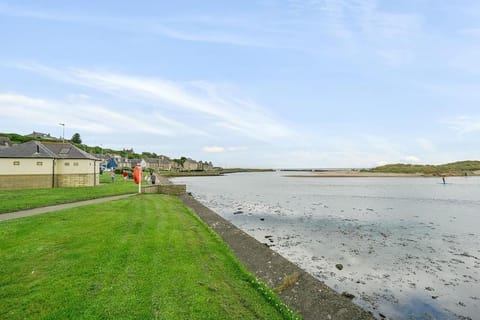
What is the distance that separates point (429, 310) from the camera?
9188 mm

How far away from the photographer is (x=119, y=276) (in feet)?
25.1

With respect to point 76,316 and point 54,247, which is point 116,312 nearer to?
point 76,316

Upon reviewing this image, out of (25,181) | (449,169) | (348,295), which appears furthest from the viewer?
(449,169)

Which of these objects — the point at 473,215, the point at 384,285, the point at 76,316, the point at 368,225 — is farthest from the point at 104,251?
the point at 473,215

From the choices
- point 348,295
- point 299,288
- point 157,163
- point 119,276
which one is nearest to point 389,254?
point 348,295

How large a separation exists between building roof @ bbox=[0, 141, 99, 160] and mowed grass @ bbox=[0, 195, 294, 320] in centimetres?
2053

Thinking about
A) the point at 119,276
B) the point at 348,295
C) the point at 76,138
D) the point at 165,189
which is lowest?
the point at 348,295

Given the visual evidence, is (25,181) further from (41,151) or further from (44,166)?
(41,151)

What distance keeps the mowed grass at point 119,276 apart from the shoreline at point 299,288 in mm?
1047

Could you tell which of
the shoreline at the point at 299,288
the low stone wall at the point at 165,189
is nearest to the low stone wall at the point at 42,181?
the low stone wall at the point at 165,189

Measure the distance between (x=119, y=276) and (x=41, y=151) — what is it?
30323mm

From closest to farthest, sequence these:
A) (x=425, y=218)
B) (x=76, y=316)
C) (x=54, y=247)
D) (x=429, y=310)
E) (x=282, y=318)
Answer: (x=76, y=316), (x=282, y=318), (x=429, y=310), (x=54, y=247), (x=425, y=218)

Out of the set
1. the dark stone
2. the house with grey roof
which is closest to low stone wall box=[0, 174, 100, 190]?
the house with grey roof

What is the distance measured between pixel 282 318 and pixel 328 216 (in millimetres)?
21161
